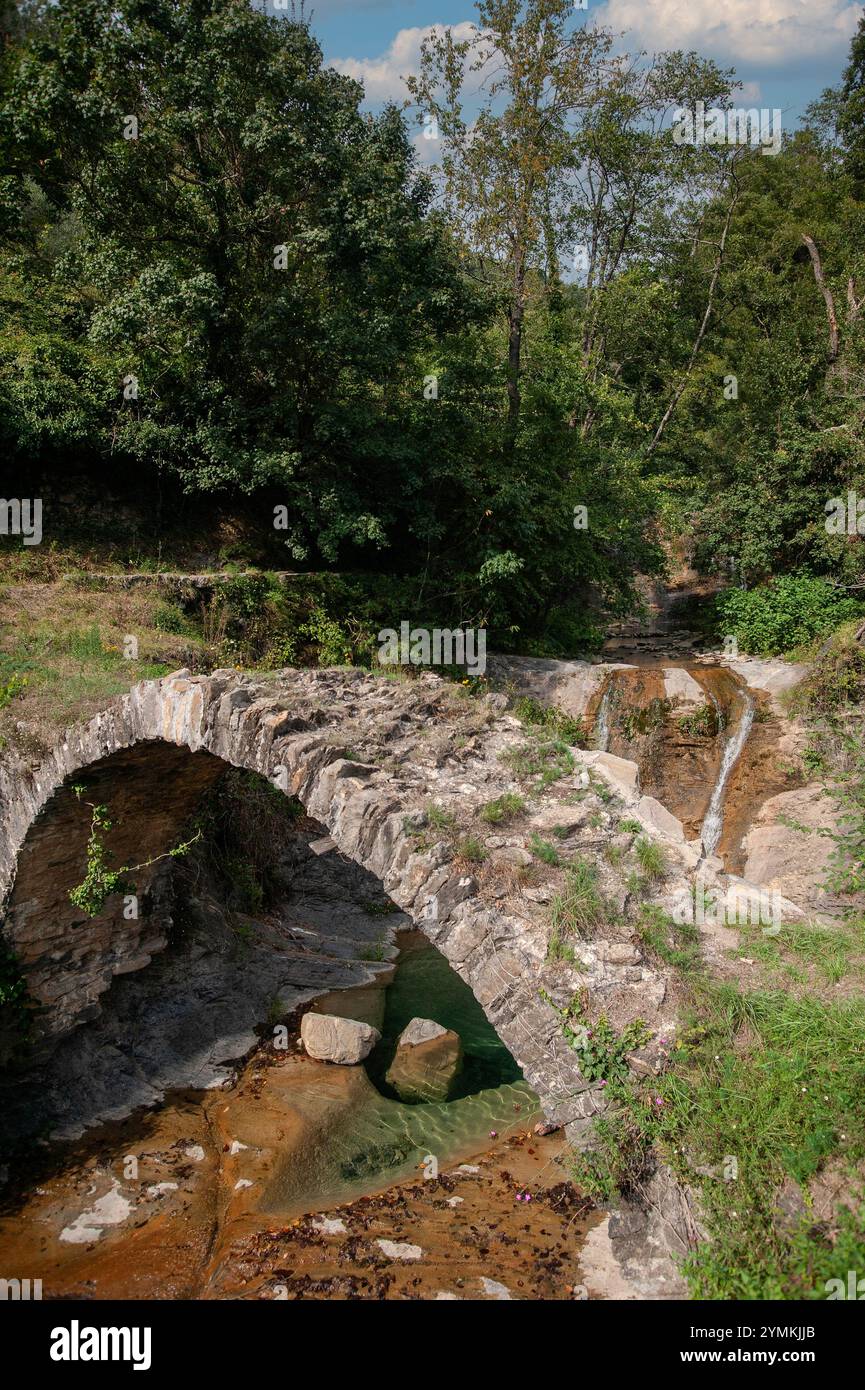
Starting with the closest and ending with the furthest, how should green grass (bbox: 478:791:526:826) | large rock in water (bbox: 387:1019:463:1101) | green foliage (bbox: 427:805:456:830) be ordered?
green foliage (bbox: 427:805:456:830) → green grass (bbox: 478:791:526:826) → large rock in water (bbox: 387:1019:463:1101)

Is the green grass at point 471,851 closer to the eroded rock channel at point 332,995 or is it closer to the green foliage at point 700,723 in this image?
the eroded rock channel at point 332,995

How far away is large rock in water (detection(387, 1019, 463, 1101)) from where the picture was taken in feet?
30.0

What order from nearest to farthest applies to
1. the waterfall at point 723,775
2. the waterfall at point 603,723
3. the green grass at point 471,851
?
the green grass at point 471,851 → the waterfall at point 723,775 → the waterfall at point 603,723

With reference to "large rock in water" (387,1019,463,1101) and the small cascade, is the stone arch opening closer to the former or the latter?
"large rock in water" (387,1019,463,1101)

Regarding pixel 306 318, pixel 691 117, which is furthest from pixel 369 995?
pixel 691 117

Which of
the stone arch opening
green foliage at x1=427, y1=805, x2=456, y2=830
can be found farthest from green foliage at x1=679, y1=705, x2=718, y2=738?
green foliage at x1=427, y1=805, x2=456, y2=830

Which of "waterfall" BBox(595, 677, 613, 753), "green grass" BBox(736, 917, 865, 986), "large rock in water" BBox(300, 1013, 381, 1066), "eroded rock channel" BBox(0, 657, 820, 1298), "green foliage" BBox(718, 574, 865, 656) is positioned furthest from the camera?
"green foliage" BBox(718, 574, 865, 656)

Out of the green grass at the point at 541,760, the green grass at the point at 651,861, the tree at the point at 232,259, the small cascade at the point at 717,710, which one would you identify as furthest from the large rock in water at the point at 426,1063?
the tree at the point at 232,259

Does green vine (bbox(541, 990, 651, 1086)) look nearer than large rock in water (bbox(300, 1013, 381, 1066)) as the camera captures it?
Yes

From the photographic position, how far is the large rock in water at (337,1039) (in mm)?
9562

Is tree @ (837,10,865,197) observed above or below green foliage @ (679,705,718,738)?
above

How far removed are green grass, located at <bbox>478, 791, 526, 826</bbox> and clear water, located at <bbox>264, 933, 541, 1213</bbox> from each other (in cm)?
370

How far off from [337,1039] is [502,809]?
15.1 ft

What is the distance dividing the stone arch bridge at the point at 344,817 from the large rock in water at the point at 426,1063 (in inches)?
125
